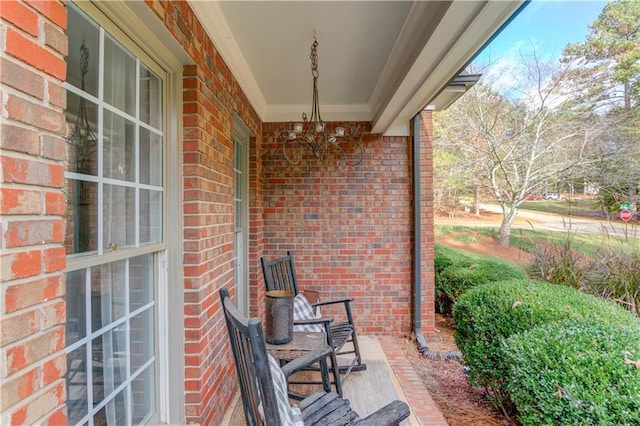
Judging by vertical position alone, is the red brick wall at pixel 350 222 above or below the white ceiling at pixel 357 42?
below

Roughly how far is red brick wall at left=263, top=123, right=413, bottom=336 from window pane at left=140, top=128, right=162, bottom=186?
2.40 m

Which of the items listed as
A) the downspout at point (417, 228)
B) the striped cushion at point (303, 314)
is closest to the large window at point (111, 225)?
the striped cushion at point (303, 314)

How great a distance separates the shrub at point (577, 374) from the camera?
4.57 feet

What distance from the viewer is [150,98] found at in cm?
162

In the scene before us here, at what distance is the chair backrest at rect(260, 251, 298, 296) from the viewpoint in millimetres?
2826

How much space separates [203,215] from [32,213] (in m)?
1.11

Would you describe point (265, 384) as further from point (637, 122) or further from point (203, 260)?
point (637, 122)

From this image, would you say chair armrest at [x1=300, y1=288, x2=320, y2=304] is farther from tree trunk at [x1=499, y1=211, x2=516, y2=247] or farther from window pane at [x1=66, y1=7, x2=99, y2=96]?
tree trunk at [x1=499, y1=211, x2=516, y2=247]

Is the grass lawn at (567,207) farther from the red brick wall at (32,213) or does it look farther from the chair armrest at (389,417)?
the red brick wall at (32,213)

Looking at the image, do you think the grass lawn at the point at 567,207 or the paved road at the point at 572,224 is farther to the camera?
the grass lawn at the point at 567,207

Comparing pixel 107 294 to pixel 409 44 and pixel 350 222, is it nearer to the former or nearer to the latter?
pixel 409 44

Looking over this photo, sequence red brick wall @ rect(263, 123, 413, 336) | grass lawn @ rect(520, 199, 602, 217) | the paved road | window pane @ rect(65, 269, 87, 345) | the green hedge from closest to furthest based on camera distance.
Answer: window pane @ rect(65, 269, 87, 345)
the paved road
red brick wall @ rect(263, 123, 413, 336)
the green hedge
grass lawn @ rect(520, 199, 602, 217)

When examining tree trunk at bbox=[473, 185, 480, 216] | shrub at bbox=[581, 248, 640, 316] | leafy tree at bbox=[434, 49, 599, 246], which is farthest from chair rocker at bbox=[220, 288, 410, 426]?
tree trunk at bbox=[473, 185, 480, 216]

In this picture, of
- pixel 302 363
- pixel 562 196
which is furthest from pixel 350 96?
pixel 562 196
